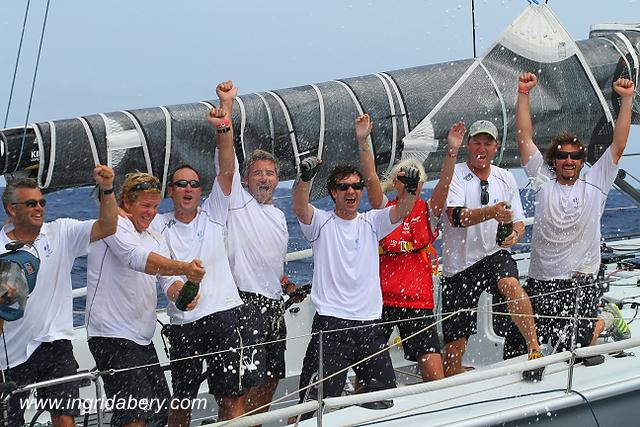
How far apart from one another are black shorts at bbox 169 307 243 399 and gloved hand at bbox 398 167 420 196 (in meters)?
0.97

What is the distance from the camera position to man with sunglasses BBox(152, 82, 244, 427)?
4.64 meters

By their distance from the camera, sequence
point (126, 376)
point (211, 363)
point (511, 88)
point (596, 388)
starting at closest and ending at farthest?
point (126, 376) < point (211, 363) < point (596, 388) < point (511, 88)

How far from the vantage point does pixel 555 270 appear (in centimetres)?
546

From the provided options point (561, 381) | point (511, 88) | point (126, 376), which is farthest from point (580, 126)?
point (126, 376)

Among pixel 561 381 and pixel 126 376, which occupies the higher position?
pixel 126 376

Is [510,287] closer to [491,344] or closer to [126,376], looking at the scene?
[491,344]

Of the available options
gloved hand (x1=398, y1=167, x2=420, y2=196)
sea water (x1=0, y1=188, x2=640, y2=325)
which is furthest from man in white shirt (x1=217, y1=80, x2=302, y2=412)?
sea water (x1=0, y1=188, x2=640, y2=325)

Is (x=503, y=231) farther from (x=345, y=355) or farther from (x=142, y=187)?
(x=142, y=187)

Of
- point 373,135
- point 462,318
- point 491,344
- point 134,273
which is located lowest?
point 491,344

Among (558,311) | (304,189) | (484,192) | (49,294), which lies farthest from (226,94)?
(558,311)

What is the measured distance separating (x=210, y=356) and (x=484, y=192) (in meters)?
1.66

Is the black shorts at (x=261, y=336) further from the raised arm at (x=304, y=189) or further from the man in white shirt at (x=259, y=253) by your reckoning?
the raised arm at (x=304, y=189)

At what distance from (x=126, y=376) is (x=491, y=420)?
1564 millimetres

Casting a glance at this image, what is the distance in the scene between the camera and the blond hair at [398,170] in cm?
520
